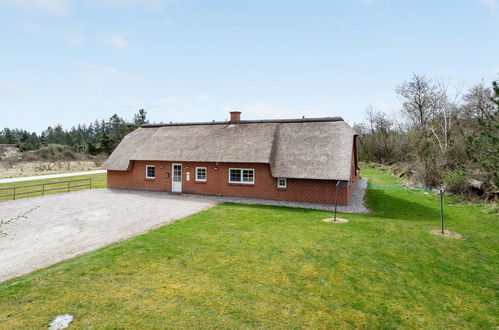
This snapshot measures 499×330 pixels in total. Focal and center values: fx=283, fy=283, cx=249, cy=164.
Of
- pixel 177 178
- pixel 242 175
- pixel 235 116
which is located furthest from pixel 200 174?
pixel 235 116

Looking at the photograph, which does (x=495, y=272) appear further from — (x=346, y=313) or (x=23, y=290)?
(x=23, y=290)

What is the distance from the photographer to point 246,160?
59.0 feet

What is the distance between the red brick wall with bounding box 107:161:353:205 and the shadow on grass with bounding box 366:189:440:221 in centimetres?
184

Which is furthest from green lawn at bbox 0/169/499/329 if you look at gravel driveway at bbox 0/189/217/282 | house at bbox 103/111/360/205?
house at bbox 103/111/360/205

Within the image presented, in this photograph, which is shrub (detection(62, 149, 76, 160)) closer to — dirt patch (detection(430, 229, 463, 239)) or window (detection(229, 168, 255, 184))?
window (detection(229, 168, 255, 184))

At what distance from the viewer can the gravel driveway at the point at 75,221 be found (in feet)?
29.2

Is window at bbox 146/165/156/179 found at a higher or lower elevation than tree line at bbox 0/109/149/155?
lower

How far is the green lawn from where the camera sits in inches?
224

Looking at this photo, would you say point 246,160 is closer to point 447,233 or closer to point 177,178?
point 177,178

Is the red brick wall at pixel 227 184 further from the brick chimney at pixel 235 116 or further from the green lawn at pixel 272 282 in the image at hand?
the green lawn at pixel 272 282

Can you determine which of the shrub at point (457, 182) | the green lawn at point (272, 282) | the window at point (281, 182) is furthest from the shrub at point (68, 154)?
the shrub at point (457, 182)

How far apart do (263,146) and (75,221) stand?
1113 centimetres

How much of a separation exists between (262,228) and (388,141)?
40.4 m

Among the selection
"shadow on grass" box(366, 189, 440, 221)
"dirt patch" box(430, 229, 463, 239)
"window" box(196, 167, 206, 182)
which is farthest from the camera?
"window" box(196, 167, 206, 182)
